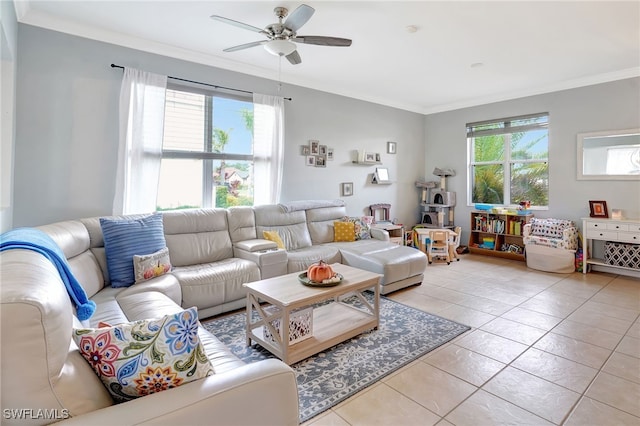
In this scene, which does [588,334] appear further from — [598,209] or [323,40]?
[323,40]

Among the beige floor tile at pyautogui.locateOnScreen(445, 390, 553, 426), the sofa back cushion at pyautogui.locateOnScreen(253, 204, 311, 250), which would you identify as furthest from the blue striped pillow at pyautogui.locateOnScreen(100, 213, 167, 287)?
the beige floor tile at pyautogui.locateOnScreen(445, 390, 553, 426)

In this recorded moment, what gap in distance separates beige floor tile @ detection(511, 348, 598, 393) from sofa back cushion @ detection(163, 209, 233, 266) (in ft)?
9.36

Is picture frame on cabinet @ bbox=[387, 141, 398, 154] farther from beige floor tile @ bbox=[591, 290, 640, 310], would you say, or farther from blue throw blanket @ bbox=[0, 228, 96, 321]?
blue throw blanket @ bbox=[0, 228, 96, 321]

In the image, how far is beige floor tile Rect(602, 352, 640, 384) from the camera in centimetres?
214

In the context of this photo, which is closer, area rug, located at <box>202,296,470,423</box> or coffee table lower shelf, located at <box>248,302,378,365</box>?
area rug, located at <box>202,296,470,423</box>

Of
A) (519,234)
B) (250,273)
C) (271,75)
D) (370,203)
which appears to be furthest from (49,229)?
(519,234)

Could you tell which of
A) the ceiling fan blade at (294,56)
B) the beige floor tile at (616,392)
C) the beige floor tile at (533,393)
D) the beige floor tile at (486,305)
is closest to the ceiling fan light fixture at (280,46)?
the ceiling fan blade at (294,56)

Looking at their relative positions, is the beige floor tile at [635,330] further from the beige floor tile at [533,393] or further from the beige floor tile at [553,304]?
the beige floor tile at [533,393]

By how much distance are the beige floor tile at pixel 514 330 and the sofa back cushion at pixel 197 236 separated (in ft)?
8.85

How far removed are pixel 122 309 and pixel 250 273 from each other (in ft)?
3.75

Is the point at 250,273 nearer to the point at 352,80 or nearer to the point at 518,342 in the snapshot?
the point at 518,342

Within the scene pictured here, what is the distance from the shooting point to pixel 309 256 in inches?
146

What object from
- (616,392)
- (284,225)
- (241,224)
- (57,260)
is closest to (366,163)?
(284,225)

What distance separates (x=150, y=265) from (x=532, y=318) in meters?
3.48
